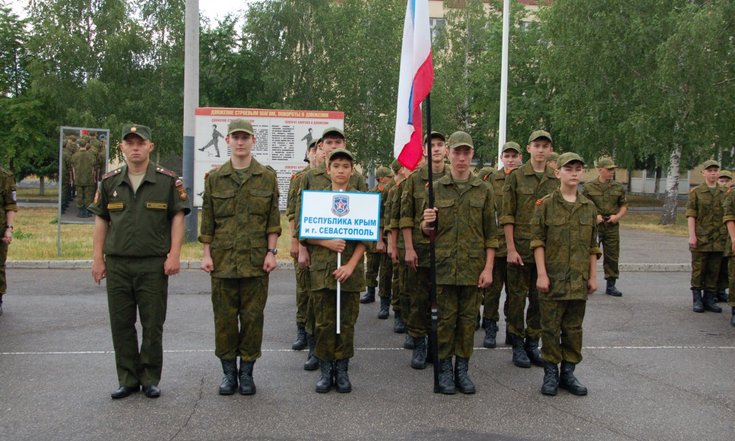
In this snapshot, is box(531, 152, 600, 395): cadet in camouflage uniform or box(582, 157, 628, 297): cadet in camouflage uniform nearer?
box(531, 152, 600, 395): cadet in camouflage uniform

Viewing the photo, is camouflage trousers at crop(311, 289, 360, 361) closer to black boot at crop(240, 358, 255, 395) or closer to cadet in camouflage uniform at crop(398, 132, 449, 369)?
black boot at crop(240, 358, 255, 395)

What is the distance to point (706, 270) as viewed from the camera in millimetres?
9648

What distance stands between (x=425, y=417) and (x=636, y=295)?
22.8ft

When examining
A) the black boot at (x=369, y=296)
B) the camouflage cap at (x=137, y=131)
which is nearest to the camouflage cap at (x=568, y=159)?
the camouflage cap at (x=137, y=131)

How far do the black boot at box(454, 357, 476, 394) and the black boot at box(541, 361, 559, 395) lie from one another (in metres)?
0.59

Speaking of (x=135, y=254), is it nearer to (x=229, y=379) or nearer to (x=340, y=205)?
(x=229, y=379)

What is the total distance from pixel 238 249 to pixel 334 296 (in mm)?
888

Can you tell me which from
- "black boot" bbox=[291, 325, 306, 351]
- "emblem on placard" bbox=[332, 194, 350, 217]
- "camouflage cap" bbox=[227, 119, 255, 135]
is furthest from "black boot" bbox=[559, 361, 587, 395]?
"camouflage cap" bbox=[227, 119, 255, 135]

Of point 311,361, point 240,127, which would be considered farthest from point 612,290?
point 240,127

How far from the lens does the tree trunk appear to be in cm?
2523

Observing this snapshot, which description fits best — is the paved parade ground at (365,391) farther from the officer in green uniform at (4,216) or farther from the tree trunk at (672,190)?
the tree trunk at (672,190)

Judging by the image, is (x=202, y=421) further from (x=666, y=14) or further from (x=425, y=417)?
(x=666, y=14)

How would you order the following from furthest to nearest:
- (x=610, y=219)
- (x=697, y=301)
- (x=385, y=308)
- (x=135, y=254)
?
1. (x=610, y=219)
2. (x=697, y=301)
3. (x=385, y=308)
4. (x=135, y=254)

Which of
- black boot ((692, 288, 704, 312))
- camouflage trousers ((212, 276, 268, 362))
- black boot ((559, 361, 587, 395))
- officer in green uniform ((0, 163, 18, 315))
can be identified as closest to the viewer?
camouflage trousers ((212, 276, 268, 362))
